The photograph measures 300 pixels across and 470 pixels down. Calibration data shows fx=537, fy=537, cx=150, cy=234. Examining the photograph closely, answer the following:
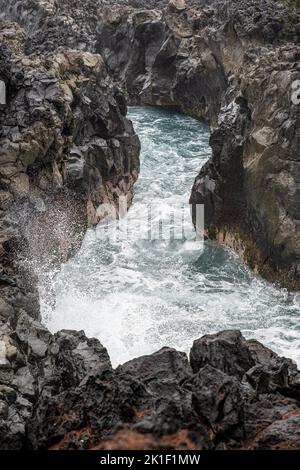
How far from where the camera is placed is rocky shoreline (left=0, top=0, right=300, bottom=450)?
1080cm

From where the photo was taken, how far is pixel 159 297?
25.0 m

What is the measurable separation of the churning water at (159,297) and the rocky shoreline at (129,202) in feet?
3.93

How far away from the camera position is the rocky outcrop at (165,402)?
909 centimetres

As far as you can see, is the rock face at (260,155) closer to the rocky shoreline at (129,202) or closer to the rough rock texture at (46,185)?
the rocky shoreline at (129,202)

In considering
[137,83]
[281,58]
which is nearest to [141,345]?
[281,58]

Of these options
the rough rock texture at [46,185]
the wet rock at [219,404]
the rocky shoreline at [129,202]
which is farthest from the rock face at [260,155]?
the wet rock at [219,404]

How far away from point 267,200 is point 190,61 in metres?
36.3

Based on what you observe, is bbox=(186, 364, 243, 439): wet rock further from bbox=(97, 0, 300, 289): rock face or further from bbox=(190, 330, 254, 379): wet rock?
bbox=(97, 0, 300, 289): rock face

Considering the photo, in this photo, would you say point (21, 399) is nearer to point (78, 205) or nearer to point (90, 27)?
point (78, 205)

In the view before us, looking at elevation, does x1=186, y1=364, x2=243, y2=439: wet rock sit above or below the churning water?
above

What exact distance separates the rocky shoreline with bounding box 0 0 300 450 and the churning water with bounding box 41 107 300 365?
1198 mm

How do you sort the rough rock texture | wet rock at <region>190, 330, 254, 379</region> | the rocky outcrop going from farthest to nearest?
1. the rough rock texture
2. wet rock at <region>190, 330, 254, 379</region>
3. the rocky outcrop

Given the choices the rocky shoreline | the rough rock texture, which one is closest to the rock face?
the rocky shoreline

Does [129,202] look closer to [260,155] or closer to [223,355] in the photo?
[260,155]
